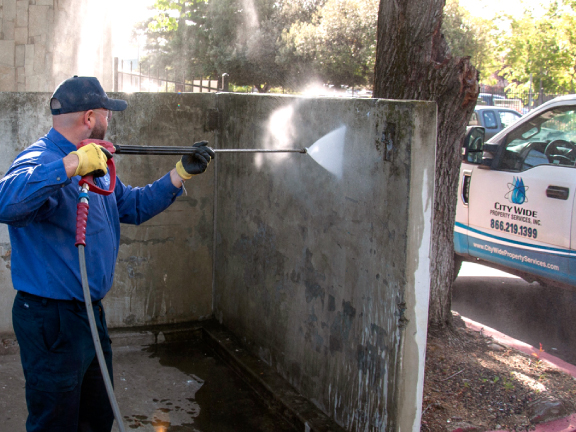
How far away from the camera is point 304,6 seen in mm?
32500

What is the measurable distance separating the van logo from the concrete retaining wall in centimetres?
272

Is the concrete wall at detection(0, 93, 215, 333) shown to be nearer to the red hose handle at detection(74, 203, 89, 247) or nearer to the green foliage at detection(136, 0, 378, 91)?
the red hose handle at detection(74, 203, 89, 247)

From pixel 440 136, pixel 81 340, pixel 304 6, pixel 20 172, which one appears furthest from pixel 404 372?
pixel 304 6

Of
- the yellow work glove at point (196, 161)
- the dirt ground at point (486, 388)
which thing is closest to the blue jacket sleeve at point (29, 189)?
the yellow work glove at point (196, 161)

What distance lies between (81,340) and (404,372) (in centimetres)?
156

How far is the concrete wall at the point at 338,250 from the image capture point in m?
2.82

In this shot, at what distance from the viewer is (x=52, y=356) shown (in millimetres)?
2496

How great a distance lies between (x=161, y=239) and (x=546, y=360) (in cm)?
328

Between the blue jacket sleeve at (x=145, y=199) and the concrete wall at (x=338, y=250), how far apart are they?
3.11 ft

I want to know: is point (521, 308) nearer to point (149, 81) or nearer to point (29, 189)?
point (29, 189)

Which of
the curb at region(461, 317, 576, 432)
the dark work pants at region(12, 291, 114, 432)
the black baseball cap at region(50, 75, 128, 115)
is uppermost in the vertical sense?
the black baseball cap at region(50, 75, 128, 115)

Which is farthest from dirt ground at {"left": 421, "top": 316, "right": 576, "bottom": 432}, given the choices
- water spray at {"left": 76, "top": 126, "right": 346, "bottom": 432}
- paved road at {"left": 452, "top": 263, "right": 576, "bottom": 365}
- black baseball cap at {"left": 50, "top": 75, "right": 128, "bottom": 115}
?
black baseball cap at {"left": 50, "top": 75, "right": 128, "bottom": 115}

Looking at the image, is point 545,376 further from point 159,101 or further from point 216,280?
point 159,101

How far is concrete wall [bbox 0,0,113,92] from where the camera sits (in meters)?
8.57
